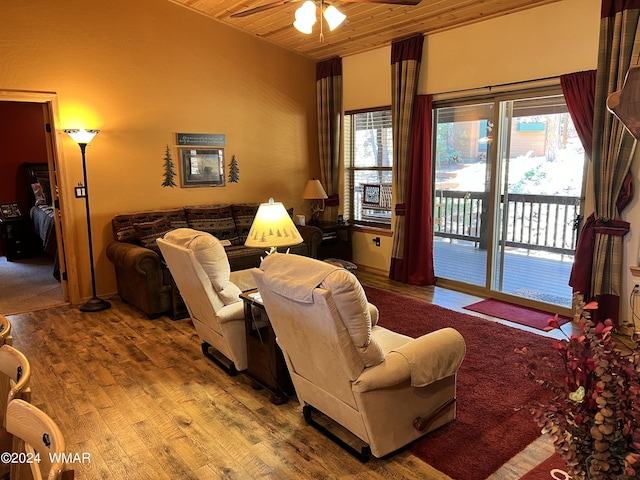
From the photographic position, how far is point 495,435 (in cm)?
253

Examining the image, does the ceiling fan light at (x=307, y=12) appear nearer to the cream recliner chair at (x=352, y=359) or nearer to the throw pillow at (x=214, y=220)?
the cream recliner chair at (x=352, y=359)

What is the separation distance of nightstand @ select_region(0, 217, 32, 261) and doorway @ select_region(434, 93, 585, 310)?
21.1 feet

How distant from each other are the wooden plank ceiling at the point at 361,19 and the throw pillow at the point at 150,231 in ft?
8.34

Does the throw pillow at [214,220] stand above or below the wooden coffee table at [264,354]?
above

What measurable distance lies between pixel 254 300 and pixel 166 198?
312 cm

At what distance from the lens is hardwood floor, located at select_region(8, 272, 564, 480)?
2.29m

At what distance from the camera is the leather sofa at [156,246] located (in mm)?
4469

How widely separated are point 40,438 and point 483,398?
256 centimetres

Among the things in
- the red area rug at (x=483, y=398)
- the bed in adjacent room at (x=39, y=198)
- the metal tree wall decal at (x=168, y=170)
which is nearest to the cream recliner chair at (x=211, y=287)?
the red area rug at (x=483, y=398)

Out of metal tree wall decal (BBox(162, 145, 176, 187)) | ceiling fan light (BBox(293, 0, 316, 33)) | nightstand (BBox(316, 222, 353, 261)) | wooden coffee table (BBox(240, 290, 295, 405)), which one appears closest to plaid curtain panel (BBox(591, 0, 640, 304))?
ceiling fan light (BBox(293, 0, 316, 33))

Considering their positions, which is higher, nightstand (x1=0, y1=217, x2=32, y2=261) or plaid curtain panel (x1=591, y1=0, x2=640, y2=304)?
plaid curtain panel (x1=591, y1=0, x2=640, y2=304)

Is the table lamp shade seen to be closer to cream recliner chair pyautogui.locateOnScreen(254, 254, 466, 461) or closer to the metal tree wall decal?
cream recliner chair pyautogui.locateOnScreen(254, 254, 466, 461)

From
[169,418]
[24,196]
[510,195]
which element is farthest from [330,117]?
[24,196]

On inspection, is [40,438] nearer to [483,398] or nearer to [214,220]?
[483,398]
